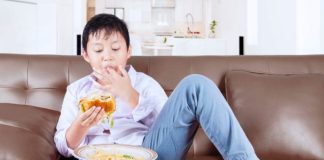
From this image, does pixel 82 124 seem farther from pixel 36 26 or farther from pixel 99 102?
pixel 36 26

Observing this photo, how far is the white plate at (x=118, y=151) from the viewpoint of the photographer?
4.10 ft

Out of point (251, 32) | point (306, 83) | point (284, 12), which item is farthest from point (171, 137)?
point (251, 32)

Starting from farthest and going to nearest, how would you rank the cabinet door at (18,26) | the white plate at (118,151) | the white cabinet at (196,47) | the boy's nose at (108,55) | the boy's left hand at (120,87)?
the white cabinet at (196,47) < the cabinet door at (18,26) < the boy's nose at (108,55) < the boy's left hand at (120,87) < the white plate at (118,151)

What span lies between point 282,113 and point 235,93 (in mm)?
219

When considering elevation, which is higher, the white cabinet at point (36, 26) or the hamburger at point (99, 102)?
the white cabinet at point (36, 26)

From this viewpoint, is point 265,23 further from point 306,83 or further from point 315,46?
point 306,83

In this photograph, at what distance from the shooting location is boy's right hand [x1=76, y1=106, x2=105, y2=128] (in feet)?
4.34

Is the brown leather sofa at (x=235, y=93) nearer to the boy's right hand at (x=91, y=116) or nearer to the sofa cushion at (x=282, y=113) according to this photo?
the sofa cushion at (x=282, y=113)

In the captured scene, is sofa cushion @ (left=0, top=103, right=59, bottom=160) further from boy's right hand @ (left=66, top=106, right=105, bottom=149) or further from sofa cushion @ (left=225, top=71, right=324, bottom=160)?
sofa cushion @ (left=225, top=71, right=324, bottom=160)

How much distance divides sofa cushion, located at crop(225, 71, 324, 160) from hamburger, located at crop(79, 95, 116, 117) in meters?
0.60

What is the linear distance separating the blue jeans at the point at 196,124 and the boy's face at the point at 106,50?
31 cm

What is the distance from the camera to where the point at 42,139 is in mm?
1394

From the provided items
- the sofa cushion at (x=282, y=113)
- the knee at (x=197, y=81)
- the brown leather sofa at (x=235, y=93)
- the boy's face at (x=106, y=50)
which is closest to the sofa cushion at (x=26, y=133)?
the brown leather sofa at (x=235, y=93)

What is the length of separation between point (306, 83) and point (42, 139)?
1059 mm
